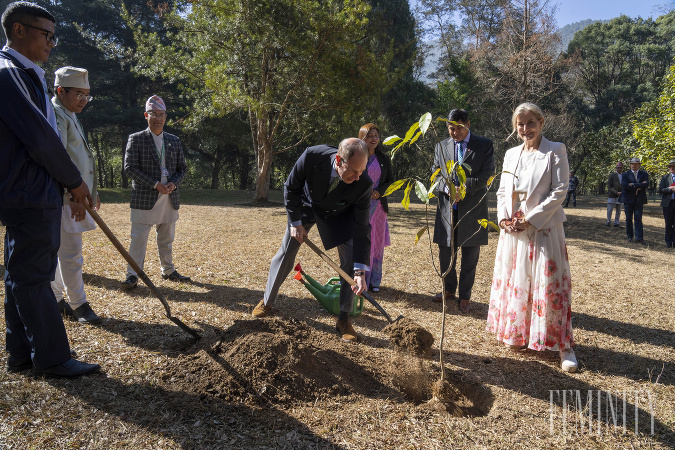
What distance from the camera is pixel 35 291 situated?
9.10 ft

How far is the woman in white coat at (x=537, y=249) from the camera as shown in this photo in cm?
355

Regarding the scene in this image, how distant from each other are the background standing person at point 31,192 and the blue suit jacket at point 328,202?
1665 millimetres

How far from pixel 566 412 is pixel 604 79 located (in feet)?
133

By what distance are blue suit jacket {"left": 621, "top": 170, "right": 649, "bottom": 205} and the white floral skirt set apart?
29.0 feet

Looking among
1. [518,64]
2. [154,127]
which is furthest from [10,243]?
[518,64]

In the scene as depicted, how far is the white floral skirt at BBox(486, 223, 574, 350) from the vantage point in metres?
3.56

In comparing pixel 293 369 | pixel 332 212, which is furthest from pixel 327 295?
pixel 293 369

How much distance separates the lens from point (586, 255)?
8695 mm

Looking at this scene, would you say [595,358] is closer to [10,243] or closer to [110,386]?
[110,386]

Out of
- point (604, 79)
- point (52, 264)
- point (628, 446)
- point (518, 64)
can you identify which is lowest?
point (628, 446)

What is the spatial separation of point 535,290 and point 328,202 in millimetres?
1890

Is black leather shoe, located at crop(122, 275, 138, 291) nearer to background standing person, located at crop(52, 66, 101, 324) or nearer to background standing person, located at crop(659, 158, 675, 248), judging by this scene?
background standing person, located at crop(52, 66, 101, 324)

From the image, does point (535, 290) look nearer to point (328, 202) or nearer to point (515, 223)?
point (515, 223)

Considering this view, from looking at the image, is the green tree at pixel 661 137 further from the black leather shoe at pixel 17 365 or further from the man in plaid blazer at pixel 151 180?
the black leather shoe at pixel 17 365
